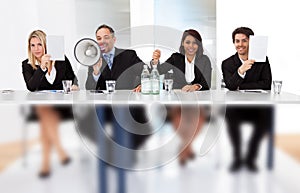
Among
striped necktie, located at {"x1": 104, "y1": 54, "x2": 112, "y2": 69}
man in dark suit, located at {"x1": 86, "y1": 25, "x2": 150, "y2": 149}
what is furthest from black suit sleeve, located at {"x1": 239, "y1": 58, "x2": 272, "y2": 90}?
striped necktie, located at {"x1": 104, "y1": 54, "x2": 112, "y2": 69}

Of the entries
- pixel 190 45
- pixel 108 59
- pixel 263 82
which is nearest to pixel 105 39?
pixel 108 59

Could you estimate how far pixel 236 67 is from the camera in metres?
3.04

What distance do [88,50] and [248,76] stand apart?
1250mm

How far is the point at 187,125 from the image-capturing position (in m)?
2.20

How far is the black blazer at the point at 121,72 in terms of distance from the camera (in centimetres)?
299

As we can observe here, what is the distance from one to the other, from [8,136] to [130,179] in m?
0.79

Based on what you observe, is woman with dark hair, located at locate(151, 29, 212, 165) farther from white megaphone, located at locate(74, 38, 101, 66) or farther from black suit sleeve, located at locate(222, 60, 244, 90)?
white megaphone, located at locate(74, 38, 101, 66)

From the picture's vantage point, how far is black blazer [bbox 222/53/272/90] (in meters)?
2.83

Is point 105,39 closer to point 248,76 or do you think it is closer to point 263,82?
point 248,76

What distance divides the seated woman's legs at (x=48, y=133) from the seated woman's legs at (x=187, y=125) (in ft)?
2.27

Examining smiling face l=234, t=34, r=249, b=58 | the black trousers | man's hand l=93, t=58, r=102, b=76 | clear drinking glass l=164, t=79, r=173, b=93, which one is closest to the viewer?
the black trousers

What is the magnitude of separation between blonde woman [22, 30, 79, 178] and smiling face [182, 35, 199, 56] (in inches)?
38.0

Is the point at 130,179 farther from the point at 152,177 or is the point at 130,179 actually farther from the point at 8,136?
the point at 8,136

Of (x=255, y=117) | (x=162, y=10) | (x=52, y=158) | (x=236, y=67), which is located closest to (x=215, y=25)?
(x=162, y=10)
